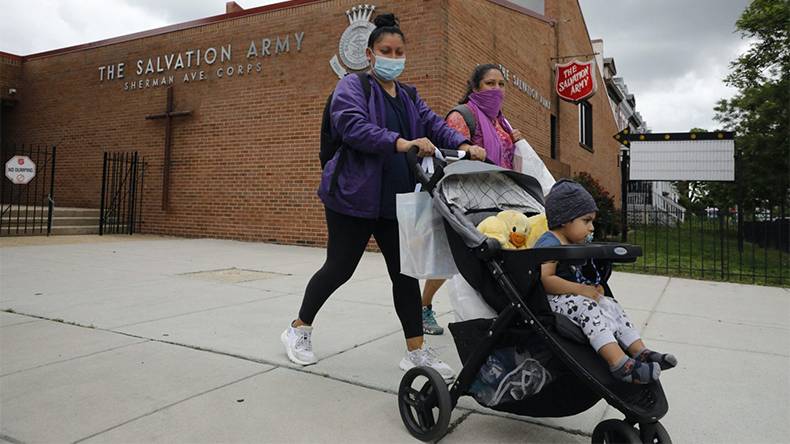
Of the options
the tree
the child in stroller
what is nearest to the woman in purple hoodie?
the child in stroller

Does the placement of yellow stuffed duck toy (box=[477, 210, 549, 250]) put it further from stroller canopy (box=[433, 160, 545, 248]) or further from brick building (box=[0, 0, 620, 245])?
brick building (box=[0, 0, 620, 245])

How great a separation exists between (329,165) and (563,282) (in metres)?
1.41

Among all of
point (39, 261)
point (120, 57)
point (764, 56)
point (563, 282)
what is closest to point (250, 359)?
point (563, 282)

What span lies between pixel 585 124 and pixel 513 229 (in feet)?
63.9

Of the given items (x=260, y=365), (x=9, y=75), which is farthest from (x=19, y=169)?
(x=260, y=365)

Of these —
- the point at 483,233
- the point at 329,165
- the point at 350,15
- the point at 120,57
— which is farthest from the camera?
the point at 120,57

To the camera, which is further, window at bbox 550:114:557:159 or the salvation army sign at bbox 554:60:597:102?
window at bbox 550:114:557:159

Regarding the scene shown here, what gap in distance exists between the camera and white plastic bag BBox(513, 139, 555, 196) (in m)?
3.21

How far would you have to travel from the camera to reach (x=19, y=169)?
482 inches

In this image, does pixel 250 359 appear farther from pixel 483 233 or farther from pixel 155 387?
pixel 483 233

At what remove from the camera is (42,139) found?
46.0 feet

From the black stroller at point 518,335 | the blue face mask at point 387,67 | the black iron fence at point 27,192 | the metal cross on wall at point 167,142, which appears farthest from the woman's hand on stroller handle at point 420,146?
the black iron fence at point 27,192

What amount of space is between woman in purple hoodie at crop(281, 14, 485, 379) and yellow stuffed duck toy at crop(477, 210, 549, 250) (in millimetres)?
545

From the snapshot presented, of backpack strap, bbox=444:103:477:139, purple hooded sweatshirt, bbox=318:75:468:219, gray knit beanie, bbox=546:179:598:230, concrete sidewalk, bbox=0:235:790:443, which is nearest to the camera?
gray knit beanie, bbox=546:179:598:230
